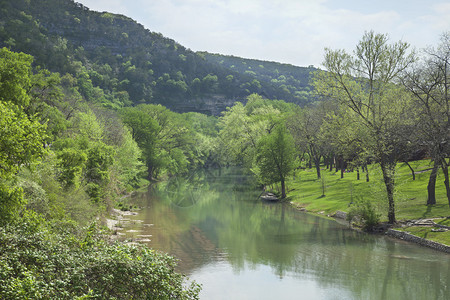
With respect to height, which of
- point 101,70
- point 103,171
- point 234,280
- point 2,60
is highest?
point 101,70

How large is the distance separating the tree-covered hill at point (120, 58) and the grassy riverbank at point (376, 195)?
73.9 meters

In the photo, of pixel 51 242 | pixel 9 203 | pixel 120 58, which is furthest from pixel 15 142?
pixel 120 58

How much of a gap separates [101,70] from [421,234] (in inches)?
5239

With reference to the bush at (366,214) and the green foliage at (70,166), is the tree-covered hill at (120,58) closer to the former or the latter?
the green foliage at (70,166)

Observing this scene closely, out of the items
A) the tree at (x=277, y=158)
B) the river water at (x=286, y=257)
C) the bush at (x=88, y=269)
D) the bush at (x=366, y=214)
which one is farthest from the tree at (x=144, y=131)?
the bush at (x=88, y=269)

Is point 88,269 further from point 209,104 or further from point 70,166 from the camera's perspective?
point 209,104

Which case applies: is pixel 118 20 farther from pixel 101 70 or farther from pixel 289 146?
pixel 289 146

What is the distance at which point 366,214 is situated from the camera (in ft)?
121

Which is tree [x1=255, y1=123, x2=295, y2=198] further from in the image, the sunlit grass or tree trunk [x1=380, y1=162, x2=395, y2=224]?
tree trunk [x1=380, y1=162, x2=395, y2=224]

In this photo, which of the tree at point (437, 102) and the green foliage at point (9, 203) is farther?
the tree at point (437, 102)

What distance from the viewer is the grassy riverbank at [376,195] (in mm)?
35844

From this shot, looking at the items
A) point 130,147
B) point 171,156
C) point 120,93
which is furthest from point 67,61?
point 130,147

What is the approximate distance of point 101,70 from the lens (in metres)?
144

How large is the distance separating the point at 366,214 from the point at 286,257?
→ 12226 mm
